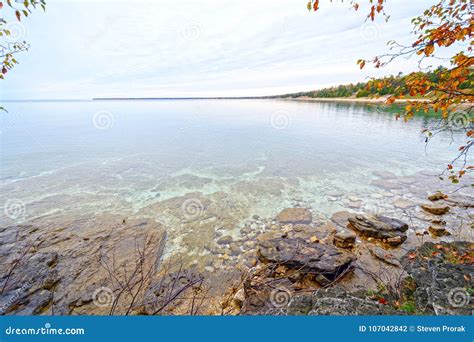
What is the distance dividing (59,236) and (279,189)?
12516 millimetres

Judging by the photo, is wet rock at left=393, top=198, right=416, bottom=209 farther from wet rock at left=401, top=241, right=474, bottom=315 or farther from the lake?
wet rock at left=401, top=241, right=474, bottom=315

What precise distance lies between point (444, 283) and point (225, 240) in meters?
6.77

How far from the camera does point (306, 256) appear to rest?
22.3 feet

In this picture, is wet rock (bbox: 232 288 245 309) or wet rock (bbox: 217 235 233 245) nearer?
wet rock (bbox: 232 288 245 309)

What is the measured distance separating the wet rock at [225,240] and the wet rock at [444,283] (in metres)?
6.08

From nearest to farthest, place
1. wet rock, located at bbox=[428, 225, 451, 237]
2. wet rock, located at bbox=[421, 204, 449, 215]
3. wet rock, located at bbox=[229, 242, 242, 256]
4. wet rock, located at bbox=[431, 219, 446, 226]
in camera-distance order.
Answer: wet rock, located at bbox=[229, 242, 242, 256]
wet rock, located at bbox=[428, 225, 451, 237]
wet rock, located at bbox=[431, 219, 446, 226]
wet rock, located at bbox=[421, 204, 449, 215]

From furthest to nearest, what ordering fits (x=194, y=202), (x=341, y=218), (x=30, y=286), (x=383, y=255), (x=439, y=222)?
1. (x=194, y=202)
2. (x=341, y=218)
3. (x=439, y=222)
4. (x=383, y=255)
5. (x=30, y=286)

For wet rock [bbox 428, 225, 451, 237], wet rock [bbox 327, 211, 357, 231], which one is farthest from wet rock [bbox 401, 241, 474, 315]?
wet rock [bbox 327, 211, 357, 231]

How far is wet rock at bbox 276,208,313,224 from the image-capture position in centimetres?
977

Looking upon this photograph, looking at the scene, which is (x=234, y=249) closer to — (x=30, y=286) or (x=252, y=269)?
(x=252, y=269)

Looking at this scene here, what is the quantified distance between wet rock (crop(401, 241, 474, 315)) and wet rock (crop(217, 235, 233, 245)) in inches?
240

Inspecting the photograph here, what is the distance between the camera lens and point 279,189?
44.7 ft

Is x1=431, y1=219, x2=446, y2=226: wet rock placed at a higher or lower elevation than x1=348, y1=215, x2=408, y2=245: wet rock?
lower

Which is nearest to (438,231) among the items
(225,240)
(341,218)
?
(341,218)
